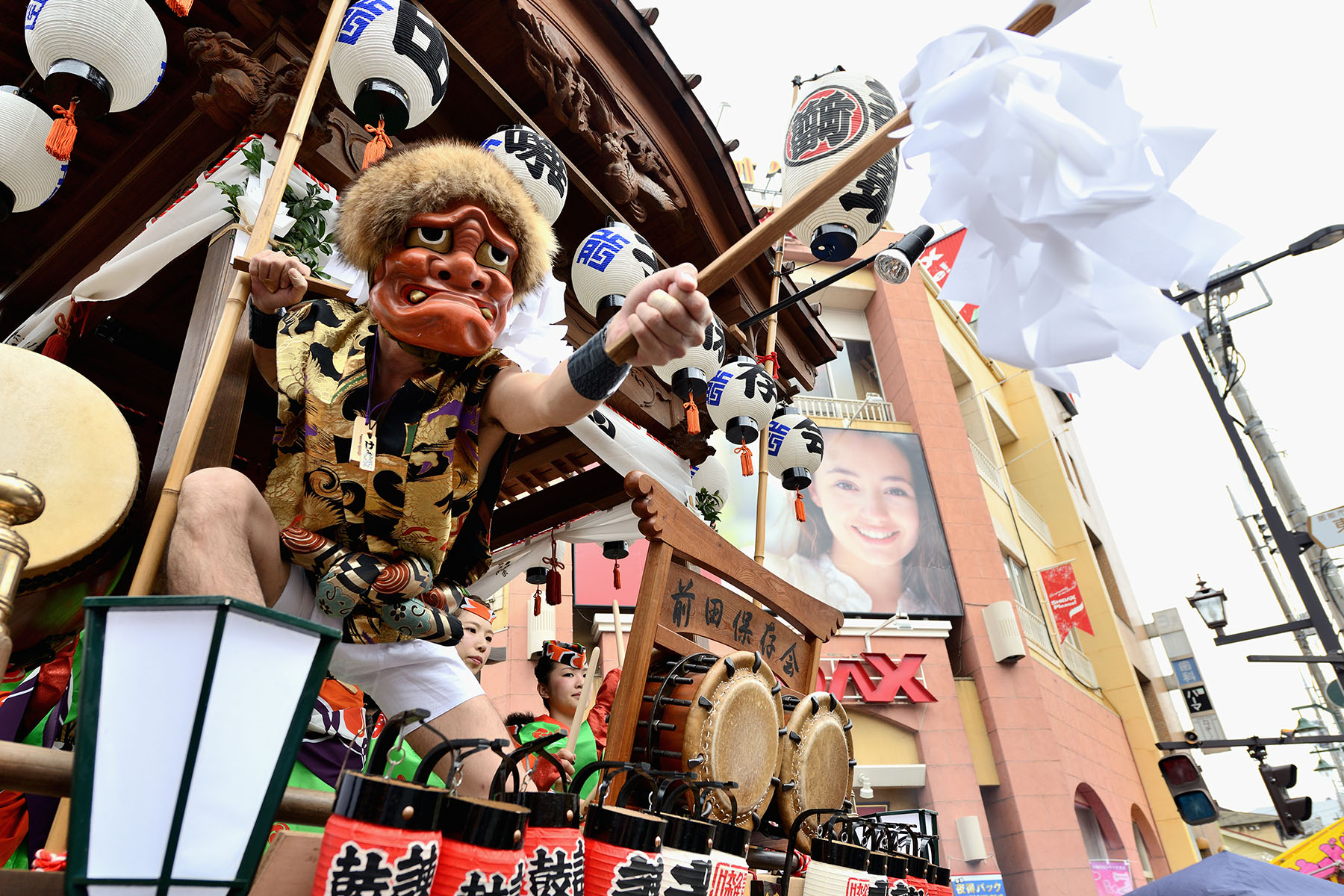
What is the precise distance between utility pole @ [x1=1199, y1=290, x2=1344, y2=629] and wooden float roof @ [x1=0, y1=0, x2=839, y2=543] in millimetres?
6332

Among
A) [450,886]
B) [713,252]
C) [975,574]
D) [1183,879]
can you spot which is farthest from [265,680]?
[975,574]

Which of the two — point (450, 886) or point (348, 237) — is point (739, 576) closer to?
point (348, 237)

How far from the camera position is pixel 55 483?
5.13 feet

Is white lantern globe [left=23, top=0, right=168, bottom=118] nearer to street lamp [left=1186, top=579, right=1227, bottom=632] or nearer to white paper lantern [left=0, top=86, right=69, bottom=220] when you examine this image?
white paper lantern [left=0, top=86, right=69, bottom=220]

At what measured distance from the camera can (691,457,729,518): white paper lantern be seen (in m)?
5.64

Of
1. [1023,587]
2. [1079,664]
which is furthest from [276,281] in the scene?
[1079,664]

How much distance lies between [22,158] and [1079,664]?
18.2m

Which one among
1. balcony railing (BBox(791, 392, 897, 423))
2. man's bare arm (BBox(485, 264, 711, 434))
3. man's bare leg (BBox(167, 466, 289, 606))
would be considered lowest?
man's bare leg (BBox(167, 466, 289, 606))

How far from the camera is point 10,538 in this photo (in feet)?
3.14

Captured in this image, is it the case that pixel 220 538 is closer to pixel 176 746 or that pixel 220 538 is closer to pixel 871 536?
pixel 176 746

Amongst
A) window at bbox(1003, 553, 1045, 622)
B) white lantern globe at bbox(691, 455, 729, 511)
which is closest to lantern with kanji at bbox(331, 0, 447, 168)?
white lantern globe at bbox(691, 455, 729, 511)

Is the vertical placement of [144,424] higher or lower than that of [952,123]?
higher

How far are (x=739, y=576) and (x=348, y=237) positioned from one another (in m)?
2.14

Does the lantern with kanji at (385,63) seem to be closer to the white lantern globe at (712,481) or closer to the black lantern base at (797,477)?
the white lantern globe at (712,481)
